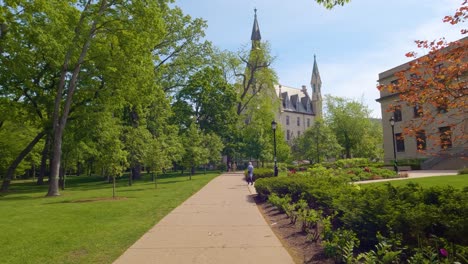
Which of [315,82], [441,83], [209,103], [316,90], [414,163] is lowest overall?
[414,163]

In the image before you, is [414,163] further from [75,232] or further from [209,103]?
[75,232]

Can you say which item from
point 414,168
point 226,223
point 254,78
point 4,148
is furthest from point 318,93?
point 226,223

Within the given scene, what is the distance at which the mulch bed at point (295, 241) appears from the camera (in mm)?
6363

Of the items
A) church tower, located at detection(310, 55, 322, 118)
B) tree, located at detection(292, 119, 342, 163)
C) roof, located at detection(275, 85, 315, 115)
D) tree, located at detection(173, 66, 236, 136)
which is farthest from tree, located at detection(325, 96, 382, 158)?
church tower, located at detection(310, 55, 322, 118)

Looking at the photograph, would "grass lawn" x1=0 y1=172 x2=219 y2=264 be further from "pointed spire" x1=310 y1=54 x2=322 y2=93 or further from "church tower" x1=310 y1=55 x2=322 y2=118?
"pointed spire" x1=310 y1=54 x2=322 y2=93

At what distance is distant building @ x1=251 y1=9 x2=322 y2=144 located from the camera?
105m

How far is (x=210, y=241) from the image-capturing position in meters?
7.93

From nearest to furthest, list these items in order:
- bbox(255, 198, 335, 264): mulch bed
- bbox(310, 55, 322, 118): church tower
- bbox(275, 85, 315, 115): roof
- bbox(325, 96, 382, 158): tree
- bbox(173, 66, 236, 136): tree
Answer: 1. bbox(255, 198, 335, 264): mulch bed
2. bbox(173, 66, 236, 136): tree
3. bbox(325, 96, 382, 158): tree
4. bbox(275, 85, 315, 115): roof
5. bbox(310, 55, 322, 118): church tower

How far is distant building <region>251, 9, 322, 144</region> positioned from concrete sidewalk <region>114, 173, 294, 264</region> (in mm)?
88024

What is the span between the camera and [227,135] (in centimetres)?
5431

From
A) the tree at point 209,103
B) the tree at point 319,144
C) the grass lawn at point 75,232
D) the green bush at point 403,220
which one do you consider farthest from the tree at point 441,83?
the tree at point 319,144

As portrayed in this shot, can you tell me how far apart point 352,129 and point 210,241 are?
62.1 m

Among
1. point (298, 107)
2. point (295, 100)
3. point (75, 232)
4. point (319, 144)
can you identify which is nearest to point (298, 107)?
point (298, 107)

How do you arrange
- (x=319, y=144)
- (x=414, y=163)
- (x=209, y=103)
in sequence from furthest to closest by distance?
(x=319, y=144) < (x=209, y=103) < (x=414, y=163)
